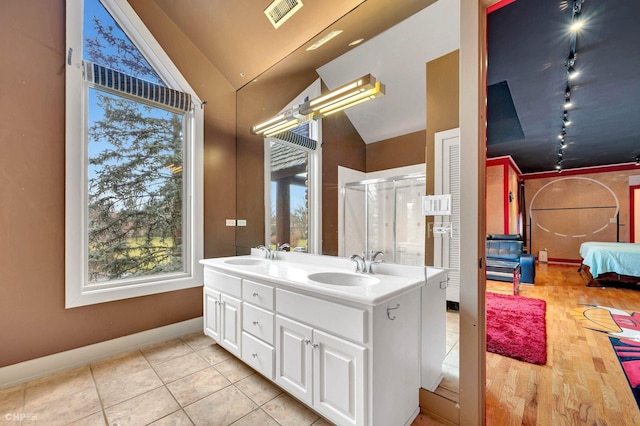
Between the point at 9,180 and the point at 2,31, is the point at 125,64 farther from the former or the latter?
the point at 9,180

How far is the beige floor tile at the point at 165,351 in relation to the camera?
229cm

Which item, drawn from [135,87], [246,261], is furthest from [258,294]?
A: [135,87]

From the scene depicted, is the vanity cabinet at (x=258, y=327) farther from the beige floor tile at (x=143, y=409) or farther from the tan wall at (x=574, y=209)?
the tan wall at (x=574, y=209)

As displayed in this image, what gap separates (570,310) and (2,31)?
20.7 ft

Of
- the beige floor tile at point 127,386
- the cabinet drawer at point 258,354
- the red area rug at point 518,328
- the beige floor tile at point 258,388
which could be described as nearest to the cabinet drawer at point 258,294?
the cabinet drawer at point 258,354

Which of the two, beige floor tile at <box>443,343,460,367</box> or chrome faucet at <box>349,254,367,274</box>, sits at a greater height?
chrome faucet at <box>349,254,367,274</box>

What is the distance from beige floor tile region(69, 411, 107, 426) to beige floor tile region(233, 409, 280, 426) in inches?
31.1

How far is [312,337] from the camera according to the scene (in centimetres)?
150

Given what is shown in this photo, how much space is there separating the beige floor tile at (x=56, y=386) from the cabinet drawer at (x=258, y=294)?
1.26 metres

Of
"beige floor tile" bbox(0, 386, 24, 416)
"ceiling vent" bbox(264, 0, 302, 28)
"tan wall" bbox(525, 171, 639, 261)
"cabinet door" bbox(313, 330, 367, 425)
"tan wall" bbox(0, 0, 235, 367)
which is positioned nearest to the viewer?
"cabinet door" bbox(313, 330, 367, 425)

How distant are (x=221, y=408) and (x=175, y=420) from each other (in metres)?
0.26

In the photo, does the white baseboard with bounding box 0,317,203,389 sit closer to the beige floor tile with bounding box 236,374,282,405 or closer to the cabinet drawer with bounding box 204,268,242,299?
the cabinet drawer with bounding box 204,268,242,299

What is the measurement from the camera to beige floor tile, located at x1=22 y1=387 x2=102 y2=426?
158 cm

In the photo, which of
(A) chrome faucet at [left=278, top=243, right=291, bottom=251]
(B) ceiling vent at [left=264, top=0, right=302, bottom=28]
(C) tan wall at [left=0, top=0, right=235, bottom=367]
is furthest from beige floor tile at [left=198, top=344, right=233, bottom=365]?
(B) ceiling vent at [left=264, top=0, right=302, bottom=28]
